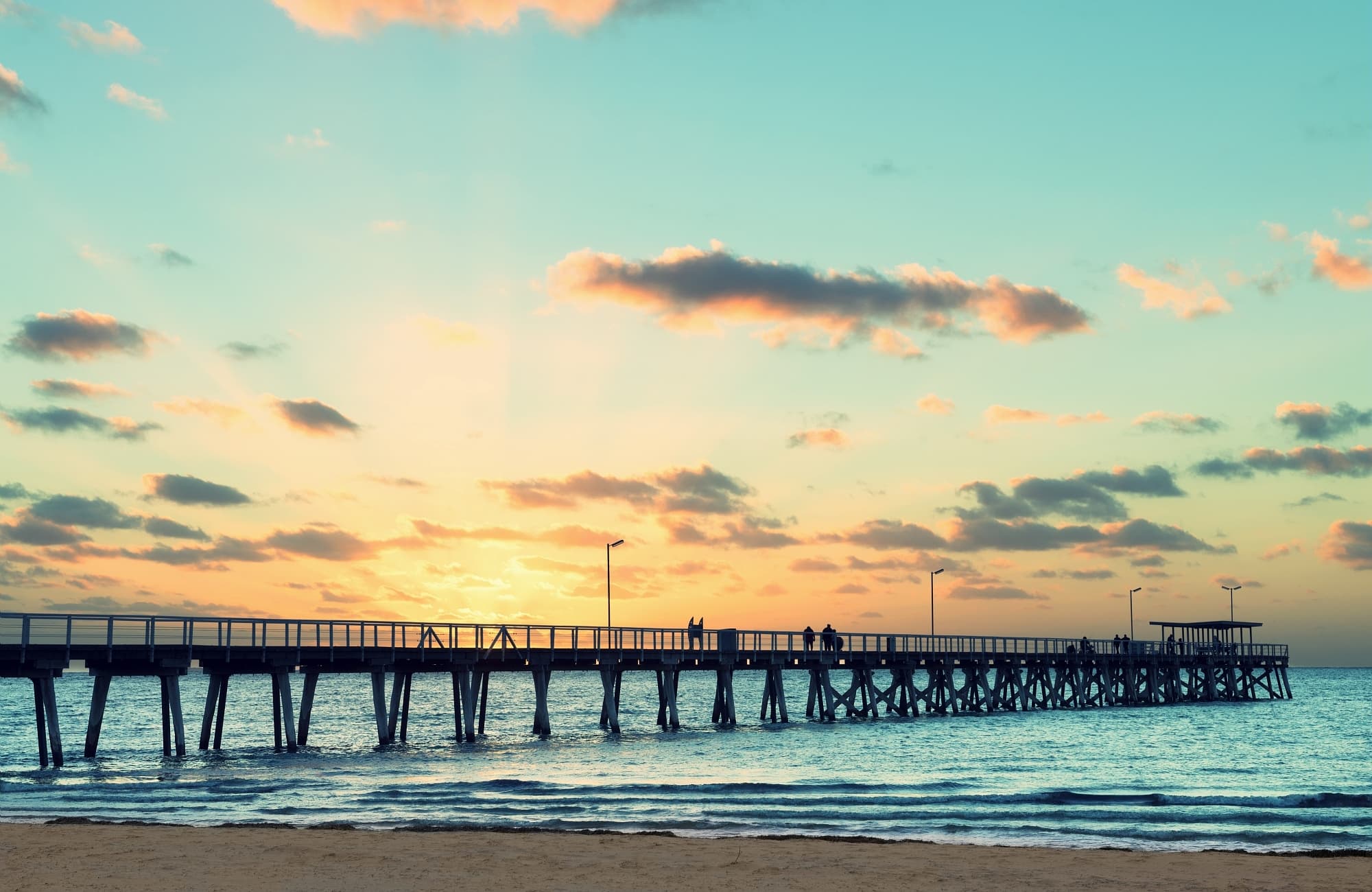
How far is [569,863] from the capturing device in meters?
20.0

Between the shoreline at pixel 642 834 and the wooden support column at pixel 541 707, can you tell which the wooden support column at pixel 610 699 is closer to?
the wooden support column at pixel 541 707

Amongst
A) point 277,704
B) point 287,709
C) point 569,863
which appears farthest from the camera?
point 277,704

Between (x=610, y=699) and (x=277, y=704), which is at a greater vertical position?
(x=277, y=704)

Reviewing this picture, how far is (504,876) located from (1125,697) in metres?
74.0

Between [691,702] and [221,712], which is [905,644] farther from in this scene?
[691,702]

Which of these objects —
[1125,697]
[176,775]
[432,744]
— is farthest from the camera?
[1125,697]

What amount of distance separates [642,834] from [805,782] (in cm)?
1230

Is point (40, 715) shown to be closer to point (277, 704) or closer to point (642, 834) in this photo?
point (277, 704)

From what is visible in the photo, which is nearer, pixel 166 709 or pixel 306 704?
pixel 166 709

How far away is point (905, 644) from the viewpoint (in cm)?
6706

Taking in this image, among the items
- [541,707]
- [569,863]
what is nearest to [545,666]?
[541,707]

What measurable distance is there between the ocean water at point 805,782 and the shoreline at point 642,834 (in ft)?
1.92

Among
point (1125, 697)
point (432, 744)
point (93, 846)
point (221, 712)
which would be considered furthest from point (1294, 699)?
point (93, 846)

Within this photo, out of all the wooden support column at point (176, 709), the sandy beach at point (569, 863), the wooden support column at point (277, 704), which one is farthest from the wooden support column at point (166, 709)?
the sandy beach at point (569, 863)
